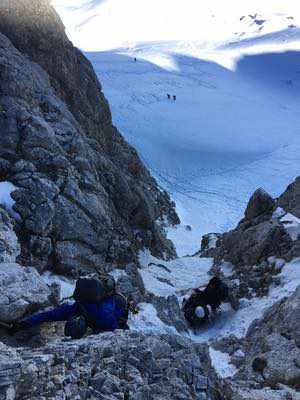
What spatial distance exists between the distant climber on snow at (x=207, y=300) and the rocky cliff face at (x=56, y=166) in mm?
2311

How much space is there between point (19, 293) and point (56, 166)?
610 cm

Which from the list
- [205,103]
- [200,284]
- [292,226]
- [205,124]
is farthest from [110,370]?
[205,103]

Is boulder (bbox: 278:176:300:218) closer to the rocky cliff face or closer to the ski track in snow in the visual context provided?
the ski track in snow

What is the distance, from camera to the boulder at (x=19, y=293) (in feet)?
23.8

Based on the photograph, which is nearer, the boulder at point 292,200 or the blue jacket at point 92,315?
the blue jacket at point 92,315

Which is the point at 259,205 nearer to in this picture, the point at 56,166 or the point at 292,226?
the point at 292,226

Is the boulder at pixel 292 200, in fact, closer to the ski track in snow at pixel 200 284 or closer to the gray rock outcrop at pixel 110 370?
the ski track in snow at pixel 200 284

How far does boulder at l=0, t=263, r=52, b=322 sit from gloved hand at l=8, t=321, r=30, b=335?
0.29 feet

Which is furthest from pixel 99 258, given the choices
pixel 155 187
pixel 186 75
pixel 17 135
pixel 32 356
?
pixel 186 75

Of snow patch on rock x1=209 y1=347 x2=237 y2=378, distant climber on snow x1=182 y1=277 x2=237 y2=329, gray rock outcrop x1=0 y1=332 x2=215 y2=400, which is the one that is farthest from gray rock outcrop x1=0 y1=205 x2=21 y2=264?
distant climber on snow x1=182 y1=277 x2=237 y2=329

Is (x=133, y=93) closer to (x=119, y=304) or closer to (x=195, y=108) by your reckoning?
(x=195, y=108)

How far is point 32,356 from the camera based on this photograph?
5.63 metres

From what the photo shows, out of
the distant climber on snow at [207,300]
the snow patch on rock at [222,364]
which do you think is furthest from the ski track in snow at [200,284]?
the snow patch on rock at [222,364]

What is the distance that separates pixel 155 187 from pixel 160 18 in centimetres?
9698
